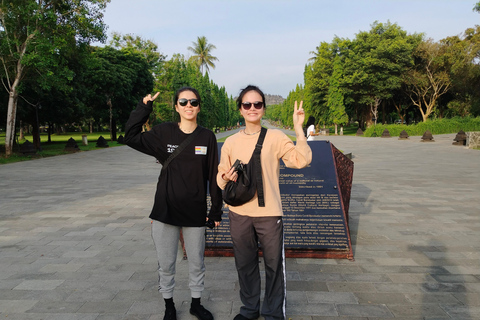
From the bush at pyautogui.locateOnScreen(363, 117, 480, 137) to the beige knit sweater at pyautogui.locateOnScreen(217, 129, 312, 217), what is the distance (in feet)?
112

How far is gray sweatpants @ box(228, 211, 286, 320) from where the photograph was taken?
242 centimetres

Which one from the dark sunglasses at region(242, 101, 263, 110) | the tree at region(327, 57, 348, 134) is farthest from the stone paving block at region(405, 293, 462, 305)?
the tree at region(327, 57, 348, 134)

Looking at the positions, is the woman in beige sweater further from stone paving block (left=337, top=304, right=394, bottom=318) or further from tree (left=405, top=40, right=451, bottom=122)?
Result: tree (left=405, top=40, right=451, bottom=122)

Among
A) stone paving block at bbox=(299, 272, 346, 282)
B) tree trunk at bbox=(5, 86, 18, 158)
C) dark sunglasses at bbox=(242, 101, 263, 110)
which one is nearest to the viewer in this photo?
dark sunglasses at bbox=(242, 101, 263, 110)

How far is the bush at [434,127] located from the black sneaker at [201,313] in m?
34.3

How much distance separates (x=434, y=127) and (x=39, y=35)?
111ft

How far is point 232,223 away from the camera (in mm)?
2500

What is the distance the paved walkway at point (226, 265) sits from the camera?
9.70ft

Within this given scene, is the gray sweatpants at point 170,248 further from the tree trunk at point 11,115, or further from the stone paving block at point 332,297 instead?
the tree trunk at point 11,115

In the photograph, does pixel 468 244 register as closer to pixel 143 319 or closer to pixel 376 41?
pixel 143 319

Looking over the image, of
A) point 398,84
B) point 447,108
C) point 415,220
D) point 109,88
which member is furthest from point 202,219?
point 447,108

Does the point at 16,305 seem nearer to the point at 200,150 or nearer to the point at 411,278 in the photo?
the point at 200,150

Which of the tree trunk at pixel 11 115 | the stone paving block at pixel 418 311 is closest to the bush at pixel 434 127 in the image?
the tree trunk at pixel 11 115

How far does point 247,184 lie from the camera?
7.60ft
